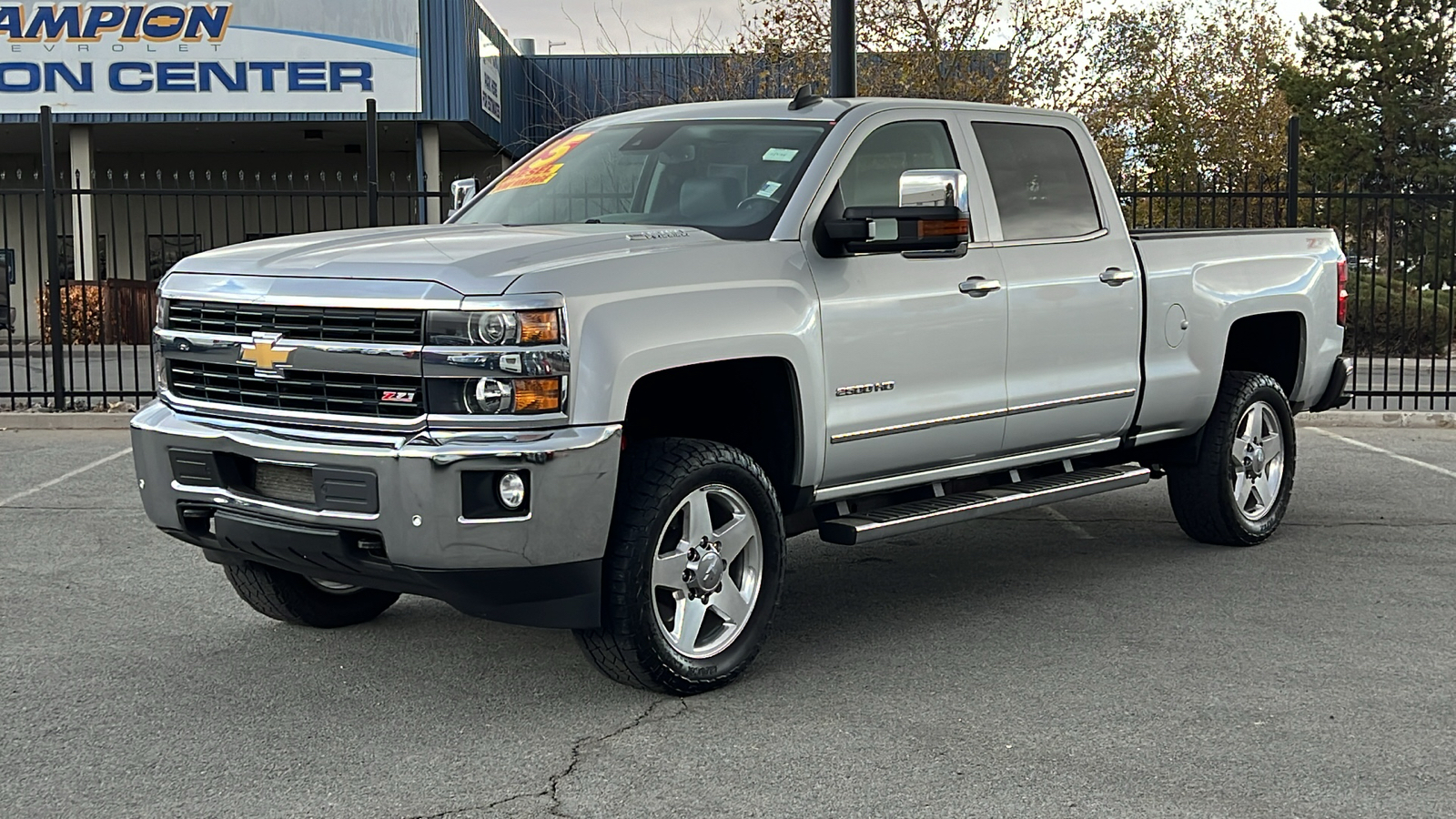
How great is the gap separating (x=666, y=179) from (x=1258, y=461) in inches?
137

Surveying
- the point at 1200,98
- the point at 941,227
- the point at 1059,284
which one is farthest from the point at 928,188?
the point at 1200,98

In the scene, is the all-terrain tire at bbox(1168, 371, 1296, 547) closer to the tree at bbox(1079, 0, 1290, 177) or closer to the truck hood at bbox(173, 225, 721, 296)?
the truck hood at bbox(173, 225, 721, 296)

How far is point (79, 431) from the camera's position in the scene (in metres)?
12.5

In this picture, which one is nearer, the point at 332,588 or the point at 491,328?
the point at 491,328

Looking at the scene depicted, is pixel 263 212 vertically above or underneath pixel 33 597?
above

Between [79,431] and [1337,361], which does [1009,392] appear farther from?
[79,431]

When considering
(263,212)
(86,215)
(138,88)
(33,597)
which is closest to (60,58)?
(138,88)

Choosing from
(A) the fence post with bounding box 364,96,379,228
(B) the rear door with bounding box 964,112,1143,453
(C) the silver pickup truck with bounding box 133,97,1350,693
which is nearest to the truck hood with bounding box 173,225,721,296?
(C) the silver pickup truck with bounding box 133,97,1350,693

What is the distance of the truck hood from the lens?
4.59m

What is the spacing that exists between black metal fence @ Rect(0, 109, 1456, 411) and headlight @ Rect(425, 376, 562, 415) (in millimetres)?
8085

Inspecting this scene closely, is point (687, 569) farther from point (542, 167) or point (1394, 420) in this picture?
point (1394, 420)

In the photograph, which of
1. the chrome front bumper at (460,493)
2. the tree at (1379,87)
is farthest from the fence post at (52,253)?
the tree at (1379,87)

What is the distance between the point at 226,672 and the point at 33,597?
5.36ft

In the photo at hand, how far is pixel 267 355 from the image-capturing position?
480 centimetres
